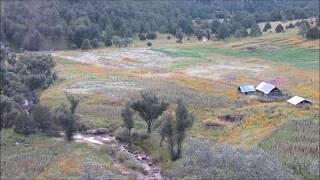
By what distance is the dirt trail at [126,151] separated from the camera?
196 ft

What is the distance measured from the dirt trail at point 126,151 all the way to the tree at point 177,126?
289cm

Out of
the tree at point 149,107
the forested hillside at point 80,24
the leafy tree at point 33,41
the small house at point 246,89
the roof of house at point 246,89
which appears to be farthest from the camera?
the forested hillside at point 80,24

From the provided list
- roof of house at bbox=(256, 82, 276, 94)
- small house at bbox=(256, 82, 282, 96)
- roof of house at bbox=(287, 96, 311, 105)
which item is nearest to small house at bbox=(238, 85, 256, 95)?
roof of house at bbox=(256, 82, 276, 94)

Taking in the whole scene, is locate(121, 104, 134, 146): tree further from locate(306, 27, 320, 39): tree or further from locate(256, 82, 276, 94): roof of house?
locate(306, 27, 320, 39): tree

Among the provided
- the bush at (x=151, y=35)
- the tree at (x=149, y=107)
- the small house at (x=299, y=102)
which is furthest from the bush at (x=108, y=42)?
the tree at (x=149, y=107)

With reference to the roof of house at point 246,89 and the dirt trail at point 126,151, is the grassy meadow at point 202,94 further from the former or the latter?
the roof of house at point 246,89

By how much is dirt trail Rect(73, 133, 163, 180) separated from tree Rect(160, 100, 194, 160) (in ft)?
9.48

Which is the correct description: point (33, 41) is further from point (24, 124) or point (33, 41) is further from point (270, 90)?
point (24, 124)

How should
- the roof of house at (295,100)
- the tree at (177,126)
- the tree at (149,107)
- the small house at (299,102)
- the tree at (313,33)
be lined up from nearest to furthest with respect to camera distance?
the tree at (177,126) < the tree at (149,107) < the small house at (299,102) < the roof of house at (295,100) < the tree at (313,33)

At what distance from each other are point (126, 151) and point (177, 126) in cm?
883

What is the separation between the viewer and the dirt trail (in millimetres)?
59666

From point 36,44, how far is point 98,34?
20449 mm

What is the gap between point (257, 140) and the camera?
6494 centimetres

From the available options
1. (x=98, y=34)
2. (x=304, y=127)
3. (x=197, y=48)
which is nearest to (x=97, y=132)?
(x=304, y=127)
